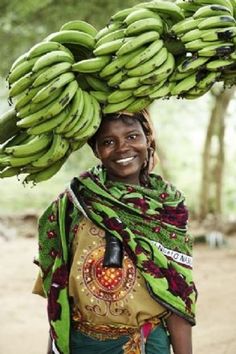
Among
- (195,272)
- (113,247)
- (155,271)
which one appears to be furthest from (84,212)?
(195,272)

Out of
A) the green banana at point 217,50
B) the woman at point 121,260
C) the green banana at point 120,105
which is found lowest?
the woman at point 121,260

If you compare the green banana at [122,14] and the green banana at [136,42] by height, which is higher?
the green banana at [122,14]

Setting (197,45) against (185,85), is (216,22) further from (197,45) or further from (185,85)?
(185,85)

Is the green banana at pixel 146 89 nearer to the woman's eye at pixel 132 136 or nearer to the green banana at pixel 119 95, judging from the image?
the green banana at pixel 119 95

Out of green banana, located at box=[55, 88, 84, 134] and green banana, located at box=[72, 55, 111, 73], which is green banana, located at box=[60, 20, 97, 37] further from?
green banana, located at box=[55, 88, 84, 134]

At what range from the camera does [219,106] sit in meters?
9.98

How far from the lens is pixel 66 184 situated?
446cm

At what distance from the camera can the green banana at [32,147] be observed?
1.99m

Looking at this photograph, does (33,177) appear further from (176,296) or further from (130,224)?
(176,296)

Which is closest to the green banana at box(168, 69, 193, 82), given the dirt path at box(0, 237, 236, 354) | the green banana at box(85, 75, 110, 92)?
the green banana at box(85, 75, 110, 92)

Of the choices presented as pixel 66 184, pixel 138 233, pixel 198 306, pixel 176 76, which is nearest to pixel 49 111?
pixel 176 76

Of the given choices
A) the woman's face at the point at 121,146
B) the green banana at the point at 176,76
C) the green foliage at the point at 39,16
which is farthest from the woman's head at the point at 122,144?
the green foliage at the point at 39,16

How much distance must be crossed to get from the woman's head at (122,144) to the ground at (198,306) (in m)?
2.57

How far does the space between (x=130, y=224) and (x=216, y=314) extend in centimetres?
367
